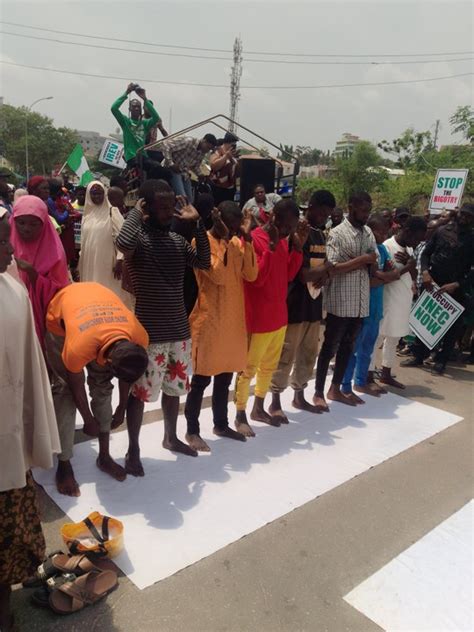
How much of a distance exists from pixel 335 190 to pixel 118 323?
3791cm

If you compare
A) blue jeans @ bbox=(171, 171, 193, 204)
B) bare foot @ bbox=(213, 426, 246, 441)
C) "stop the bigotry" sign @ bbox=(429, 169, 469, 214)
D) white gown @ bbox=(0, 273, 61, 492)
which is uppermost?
"stop the bigotry" sign @ bbox=(429, 169, 469, 214)

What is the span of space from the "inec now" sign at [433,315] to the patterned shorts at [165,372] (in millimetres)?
3416

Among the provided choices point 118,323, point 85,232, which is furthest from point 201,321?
point 85,232

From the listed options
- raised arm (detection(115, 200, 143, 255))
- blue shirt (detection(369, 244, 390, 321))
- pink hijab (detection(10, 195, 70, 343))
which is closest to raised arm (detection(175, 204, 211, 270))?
raised arm (detection(115, 200, 143, 255))

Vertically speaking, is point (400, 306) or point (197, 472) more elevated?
point (400, 306)

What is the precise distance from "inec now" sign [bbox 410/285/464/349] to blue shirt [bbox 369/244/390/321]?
1.21 m

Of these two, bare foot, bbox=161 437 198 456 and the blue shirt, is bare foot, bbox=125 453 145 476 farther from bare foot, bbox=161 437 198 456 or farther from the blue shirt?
the blue shirt

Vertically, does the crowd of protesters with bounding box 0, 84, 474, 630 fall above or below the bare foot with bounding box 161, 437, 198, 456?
above

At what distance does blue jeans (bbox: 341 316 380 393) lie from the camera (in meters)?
4.43

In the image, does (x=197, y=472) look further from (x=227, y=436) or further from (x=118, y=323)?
(x=118, y=323)

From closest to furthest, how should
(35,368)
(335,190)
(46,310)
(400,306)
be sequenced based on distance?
(35,368), (46,310), (400,306), (335,190)

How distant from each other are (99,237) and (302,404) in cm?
231

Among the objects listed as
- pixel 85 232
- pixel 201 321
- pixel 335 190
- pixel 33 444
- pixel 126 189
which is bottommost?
pixel 33 444

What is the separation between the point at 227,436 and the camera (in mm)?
3502
